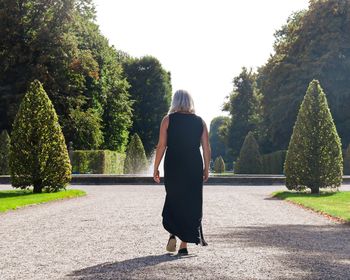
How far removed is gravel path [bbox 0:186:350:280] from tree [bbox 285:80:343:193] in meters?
7.77

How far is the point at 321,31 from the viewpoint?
164ft

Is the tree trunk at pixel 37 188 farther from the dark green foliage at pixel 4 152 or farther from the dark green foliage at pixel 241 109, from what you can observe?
the dark green foliage at pixel 241 109

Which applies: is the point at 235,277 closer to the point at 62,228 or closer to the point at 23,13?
the point at 62,228

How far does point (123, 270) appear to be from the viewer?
6867 millimetres

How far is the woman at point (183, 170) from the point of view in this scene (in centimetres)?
813

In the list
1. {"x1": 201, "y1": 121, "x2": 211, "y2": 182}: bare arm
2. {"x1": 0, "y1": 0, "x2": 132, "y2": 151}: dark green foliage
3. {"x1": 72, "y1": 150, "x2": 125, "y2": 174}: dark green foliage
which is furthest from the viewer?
{"x1": 72, "y1": 150, "x2": 125, "y2": 174}: dark green foliage

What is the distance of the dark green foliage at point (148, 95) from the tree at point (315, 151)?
157 feet

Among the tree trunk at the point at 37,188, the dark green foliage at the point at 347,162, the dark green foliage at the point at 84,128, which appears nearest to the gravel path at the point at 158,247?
the tree trunk at the point at 37,188

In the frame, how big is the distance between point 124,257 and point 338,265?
8.84 feet

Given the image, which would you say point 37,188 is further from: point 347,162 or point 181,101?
point 347,162

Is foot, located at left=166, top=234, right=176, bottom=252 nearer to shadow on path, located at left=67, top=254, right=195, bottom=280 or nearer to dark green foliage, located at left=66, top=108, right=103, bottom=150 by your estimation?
shadow on path, located at left=67, top=254, right=195, bottom=280

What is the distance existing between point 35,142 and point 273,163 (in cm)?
2917

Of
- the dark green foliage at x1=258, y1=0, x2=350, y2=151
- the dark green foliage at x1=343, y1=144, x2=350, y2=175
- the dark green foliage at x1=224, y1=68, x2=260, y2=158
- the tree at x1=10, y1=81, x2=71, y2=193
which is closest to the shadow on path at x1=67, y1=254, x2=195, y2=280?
the tree at x1=10, y1=81, x2=71, y2=193

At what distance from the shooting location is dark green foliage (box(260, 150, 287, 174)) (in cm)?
4806
